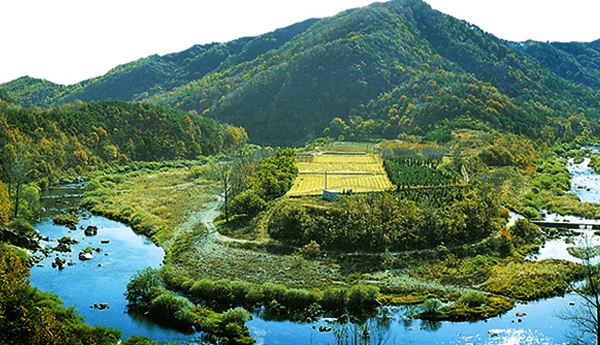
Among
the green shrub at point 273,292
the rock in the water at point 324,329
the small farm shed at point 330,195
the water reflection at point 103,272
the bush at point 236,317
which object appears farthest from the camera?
the small farm shed at point 330,195

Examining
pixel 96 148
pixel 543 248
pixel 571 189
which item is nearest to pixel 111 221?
pixel 543 248

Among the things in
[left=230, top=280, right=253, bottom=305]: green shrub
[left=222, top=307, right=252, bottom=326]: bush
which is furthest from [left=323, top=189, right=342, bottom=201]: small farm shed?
[left=222, top=307, right=252, bottom=326]: bush

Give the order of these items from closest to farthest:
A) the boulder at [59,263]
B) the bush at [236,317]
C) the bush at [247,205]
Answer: the bush at [236,317]
the boulder at [59,263]
the bush at [247,205]

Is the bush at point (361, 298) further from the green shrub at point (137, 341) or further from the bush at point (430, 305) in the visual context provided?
the green shrub at point (137, 341)

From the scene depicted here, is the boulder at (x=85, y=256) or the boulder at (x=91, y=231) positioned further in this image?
the boulder at (x=91, y=231)

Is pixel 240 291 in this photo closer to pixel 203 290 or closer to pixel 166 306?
pixel 203 290

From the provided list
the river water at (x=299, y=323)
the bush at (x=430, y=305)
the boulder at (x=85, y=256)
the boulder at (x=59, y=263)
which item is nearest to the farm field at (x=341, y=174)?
the river water at (x=299, y=323)

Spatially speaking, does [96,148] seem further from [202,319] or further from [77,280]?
[202,319]
